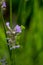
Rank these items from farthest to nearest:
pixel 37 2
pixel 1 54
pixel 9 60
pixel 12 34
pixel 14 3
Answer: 1. pixel 14 3
2. pixel 37 2
3. pixel 1 54
4. pixel 9 60
5. pixel 12 34

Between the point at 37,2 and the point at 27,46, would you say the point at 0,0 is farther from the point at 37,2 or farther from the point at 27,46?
the point at 37,2

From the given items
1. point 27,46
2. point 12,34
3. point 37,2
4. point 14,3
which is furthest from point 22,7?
point 12,34

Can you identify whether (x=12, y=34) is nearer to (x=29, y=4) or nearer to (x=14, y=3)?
(x=29, y=4)

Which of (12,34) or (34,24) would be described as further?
(34,24)

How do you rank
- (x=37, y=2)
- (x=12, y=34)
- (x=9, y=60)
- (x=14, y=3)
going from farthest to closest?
(x=14, y=3), (x=37, y=2), (x=9, y=60), (x=12, y=34)

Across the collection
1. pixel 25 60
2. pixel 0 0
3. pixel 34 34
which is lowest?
pixel 25 60

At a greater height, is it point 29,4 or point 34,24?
point 29,4

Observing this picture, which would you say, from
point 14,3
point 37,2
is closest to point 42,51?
point 37,2

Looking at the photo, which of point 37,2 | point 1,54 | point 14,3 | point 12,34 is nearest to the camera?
point 12,34

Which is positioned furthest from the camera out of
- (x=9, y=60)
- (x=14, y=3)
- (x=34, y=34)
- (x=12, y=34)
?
(x=14, y=3)
